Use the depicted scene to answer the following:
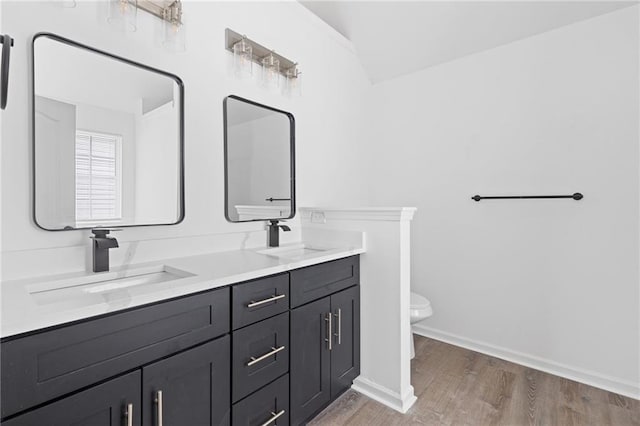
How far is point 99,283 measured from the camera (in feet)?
3.94

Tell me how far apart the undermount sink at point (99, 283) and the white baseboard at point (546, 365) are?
7.14 feet

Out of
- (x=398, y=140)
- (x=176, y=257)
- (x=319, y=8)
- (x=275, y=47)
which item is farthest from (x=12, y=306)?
(x=398, y=140)

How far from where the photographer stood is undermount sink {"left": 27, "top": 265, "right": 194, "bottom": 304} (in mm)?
1081

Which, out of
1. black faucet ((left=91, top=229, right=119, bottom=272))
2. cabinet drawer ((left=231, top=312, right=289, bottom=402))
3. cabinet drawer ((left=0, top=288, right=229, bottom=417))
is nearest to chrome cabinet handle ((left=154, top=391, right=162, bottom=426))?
cabinet drawer ((left=0, top=288, right=229, bottom=417))

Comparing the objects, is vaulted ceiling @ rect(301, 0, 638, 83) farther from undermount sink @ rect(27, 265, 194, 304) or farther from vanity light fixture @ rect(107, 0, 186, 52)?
undermount sink @ rect(27, 265, 194, 304)

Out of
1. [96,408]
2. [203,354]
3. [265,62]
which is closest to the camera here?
[96,408]

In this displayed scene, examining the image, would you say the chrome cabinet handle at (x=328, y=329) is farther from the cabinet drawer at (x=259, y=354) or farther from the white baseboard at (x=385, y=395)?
the white baseboard at (x=385, y=395)

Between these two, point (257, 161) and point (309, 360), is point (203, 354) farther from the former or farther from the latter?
point (257, 161)

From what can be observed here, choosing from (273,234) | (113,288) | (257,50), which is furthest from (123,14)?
(273,234)

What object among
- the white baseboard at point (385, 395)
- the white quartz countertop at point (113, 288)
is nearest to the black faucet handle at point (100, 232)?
the white quartz countertop at point (113, 288)

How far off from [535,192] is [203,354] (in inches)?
88.4

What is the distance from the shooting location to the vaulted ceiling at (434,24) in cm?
207

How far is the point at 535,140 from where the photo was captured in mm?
2191

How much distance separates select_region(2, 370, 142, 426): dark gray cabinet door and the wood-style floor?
1.01 meters
